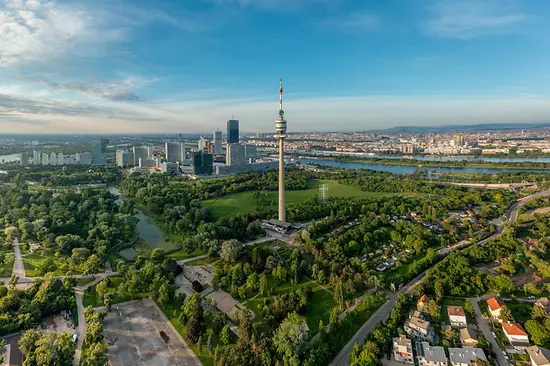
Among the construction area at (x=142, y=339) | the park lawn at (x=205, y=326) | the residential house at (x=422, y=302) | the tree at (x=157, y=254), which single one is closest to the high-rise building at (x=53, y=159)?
the tree at (x=157, y=254)

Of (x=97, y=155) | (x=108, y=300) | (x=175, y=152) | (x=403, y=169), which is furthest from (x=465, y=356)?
(x=97, y=155)

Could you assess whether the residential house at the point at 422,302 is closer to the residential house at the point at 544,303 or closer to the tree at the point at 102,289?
the residential house at the point at 544,303

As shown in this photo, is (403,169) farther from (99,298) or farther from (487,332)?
(99,298)

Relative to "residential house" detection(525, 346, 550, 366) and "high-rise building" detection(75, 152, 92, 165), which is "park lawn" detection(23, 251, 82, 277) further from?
"high-rise building" detection(75, 152, 92, 165)

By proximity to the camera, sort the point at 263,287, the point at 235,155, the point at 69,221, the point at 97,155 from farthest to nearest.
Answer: the point at 97,155 < the point at 235,155 < the point at 69,221 < the point at 263,287

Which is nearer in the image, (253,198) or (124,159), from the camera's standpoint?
(253,198)

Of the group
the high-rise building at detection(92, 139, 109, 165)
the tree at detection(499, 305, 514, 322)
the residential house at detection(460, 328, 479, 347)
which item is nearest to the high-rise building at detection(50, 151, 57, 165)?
the high-rise building at detection(92, 139, 109, 165)
